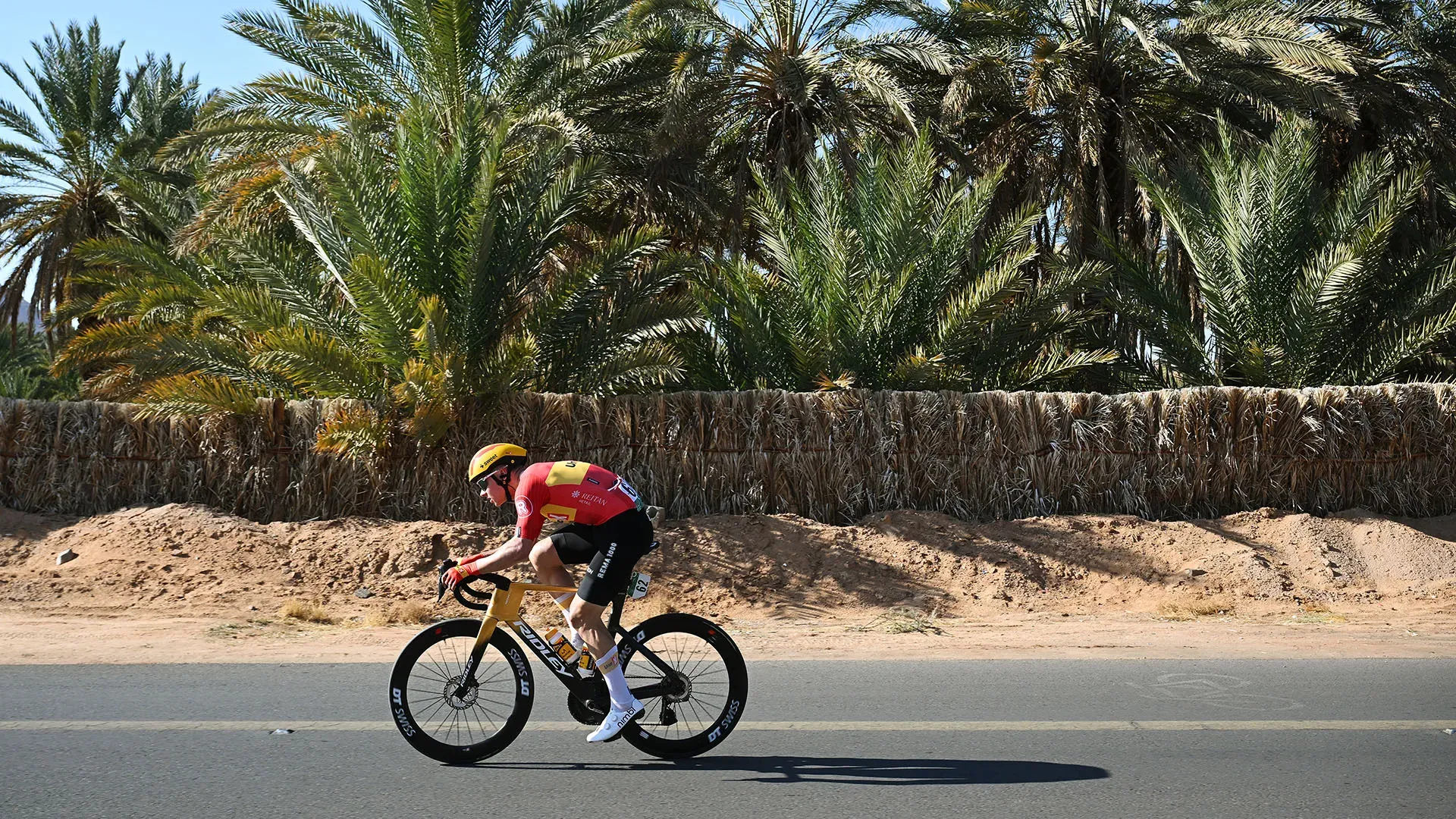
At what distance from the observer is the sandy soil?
9516 mm

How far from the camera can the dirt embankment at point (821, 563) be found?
10.5m

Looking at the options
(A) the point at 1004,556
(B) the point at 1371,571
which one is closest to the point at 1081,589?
(A) the point at 1004,556

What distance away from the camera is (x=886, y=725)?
19.2 feet

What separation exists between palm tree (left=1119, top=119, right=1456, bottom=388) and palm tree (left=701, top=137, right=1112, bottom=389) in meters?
1.51

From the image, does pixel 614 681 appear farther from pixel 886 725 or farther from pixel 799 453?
pixel 799 453

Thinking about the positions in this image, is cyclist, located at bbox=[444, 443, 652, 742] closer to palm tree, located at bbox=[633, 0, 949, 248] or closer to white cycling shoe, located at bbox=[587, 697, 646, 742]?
white cycling shoe, located at bbox=[587, 697, 646, 742]

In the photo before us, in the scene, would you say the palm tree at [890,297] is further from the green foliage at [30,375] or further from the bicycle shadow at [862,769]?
the green foliage at [30,375]

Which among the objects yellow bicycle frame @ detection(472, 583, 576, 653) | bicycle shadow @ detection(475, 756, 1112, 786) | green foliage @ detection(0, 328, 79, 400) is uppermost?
green foliage @ detection(0, 328, 79, 400)

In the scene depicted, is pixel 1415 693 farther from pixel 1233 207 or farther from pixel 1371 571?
pixel 1233 207

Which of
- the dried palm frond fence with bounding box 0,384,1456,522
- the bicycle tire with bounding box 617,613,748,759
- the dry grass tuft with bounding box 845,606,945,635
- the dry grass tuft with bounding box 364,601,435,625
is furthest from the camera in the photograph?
the dried palm frond fence with bounding box 0,384,1456,522

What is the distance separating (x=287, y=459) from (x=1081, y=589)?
7882mm

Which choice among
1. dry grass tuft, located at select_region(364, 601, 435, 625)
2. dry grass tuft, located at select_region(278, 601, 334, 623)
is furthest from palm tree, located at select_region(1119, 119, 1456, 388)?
dry grass tuft, located at select_region(278, 601, 334, 623)

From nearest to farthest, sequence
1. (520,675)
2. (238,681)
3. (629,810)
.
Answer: (629,810)
(520,675)
(238,681)

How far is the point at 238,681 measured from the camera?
7.03m
